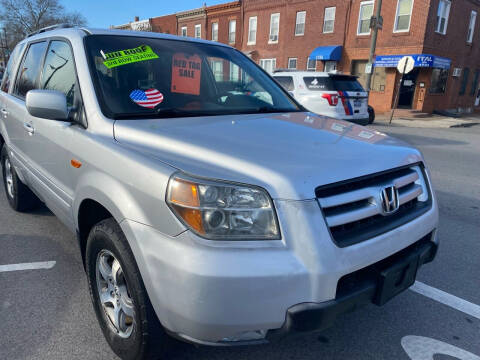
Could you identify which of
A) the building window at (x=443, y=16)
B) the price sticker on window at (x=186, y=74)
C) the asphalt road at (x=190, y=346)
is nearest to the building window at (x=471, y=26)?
the building window at (x=443, y=16)

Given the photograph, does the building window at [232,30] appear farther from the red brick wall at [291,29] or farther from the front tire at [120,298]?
the front tire at [120,298]

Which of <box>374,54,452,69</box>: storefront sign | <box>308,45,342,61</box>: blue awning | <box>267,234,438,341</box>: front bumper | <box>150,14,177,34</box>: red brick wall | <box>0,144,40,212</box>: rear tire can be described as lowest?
<box>0,144,40,212</box>: rear tire

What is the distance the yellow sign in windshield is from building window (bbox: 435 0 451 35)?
21.6 metres

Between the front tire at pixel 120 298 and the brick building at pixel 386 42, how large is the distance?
20.6 metres

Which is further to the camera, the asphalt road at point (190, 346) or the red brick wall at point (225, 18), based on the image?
the red brick wall at point (225, 18)

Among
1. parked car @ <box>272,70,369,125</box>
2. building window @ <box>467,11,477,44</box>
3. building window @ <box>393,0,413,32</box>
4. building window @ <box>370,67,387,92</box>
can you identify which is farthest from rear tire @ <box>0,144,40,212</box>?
building window @ <box>467,11,477,44</box>

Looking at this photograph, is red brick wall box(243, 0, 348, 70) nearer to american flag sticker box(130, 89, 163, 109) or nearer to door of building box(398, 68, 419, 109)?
door of building box(398, 68, 419, 109)

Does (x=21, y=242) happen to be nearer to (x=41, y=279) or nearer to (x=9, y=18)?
(x=41, y=279)

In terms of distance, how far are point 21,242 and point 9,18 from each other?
54285 mm

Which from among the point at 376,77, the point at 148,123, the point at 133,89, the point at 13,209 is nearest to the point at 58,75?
the point at 133,89

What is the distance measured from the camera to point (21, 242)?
3688 millimetres

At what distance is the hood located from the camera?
1.68m

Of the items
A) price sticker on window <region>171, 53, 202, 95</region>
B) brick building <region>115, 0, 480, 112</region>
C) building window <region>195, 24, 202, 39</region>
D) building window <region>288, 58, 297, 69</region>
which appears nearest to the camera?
price sticker on window <region>171, 53, 202, 95</region>

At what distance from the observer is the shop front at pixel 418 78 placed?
1989 cm
